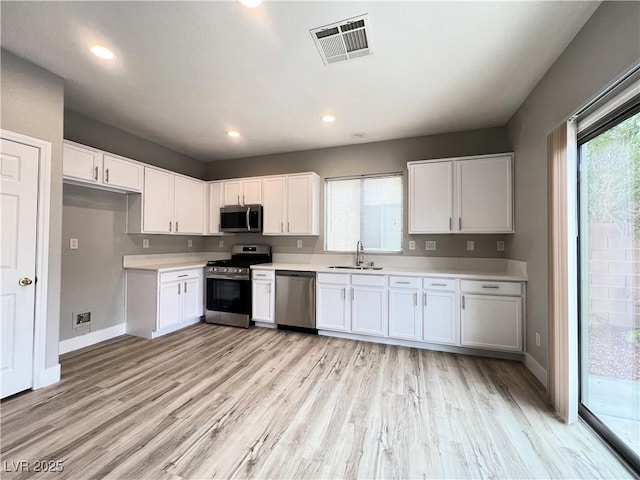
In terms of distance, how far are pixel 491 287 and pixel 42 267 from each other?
4.33 metres

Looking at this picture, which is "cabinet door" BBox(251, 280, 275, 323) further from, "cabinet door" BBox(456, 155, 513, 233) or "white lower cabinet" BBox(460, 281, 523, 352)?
"cabinet door" BBox(456, 155, 513, 233)

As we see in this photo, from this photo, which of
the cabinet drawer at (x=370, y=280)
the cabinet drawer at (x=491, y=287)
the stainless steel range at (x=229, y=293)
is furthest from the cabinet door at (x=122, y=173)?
the cabinet drawer at (x=491, y=287)

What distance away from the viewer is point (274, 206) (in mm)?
4297

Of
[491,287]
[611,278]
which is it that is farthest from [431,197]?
[611,278]

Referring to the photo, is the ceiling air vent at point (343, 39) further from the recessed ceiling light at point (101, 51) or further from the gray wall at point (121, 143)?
the gray wall at point (121, 143)

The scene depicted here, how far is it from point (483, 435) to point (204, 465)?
177 cm

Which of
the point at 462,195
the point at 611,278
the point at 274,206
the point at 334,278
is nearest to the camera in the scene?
the point at 611,278

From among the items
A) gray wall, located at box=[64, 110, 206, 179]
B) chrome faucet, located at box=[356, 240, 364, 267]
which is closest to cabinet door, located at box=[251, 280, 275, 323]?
chrome faucet, located at box=[356, 240, 364, 267]

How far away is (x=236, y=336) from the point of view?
3709mm

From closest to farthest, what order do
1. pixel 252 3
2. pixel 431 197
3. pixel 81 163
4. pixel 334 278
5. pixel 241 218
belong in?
pixel 252 3 → pixel 81 163 → pixel 431 197 → pixel 334 278 → pixel 241 218

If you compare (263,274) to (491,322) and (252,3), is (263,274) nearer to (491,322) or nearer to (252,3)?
(491,322)

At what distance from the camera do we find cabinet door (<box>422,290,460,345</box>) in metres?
3.11

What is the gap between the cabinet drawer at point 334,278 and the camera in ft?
11.8

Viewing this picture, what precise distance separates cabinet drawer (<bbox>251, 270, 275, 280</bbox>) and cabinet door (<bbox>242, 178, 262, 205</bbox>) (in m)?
1.12
